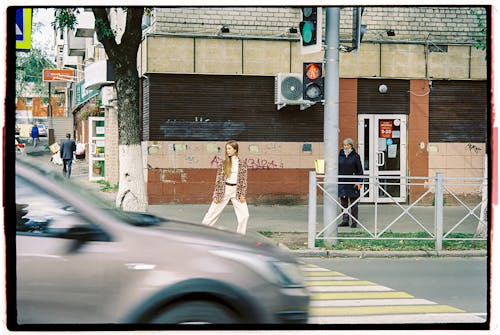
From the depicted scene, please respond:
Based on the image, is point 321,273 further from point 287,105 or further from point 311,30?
point 287,105

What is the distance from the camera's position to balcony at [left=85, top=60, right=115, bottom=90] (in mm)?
21812

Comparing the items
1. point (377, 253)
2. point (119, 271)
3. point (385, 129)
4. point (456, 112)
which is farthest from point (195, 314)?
point (456, 112)

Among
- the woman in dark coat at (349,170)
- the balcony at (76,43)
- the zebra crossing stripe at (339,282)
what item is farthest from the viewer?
the balcony at (76,43)

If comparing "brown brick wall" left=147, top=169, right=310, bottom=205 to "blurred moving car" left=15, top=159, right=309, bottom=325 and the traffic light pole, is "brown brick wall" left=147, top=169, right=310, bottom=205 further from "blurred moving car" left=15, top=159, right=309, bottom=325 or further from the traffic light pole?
"blurred moving car" left=15, top=159, right=309, bottom=325

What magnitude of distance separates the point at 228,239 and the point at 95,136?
845 inches

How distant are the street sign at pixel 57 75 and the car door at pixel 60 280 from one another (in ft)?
76.0

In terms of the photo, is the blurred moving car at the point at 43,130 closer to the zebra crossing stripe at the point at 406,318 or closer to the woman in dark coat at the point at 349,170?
the woman in dark coat at the point at 349,170

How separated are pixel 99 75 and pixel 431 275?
15.1 meters

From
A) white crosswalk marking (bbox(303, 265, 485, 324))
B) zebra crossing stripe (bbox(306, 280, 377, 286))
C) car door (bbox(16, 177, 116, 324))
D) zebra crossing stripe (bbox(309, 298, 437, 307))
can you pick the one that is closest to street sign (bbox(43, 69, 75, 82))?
zebra crossing stripe (bbox(306, 280, 377, 286))

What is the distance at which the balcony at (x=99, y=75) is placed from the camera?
21.8 m

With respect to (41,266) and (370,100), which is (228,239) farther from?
(370,100)

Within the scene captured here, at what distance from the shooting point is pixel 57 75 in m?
30.0

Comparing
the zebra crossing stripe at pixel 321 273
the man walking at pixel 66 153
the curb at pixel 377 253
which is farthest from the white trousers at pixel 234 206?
the man walking at pixel 66 153

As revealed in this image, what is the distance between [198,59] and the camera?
18.4m
